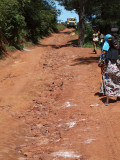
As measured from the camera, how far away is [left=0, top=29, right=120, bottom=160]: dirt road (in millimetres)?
3752

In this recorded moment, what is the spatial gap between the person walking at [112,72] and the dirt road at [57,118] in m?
A: 0.36

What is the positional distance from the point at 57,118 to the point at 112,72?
70.9 inches

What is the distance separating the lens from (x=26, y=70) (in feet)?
37.8

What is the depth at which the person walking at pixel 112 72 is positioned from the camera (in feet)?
19.0

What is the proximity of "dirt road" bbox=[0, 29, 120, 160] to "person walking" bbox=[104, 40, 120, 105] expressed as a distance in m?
0.36

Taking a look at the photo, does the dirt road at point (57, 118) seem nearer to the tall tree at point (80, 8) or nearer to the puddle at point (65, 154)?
the puddle at point (65, 154)

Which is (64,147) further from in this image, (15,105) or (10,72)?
(10,72)

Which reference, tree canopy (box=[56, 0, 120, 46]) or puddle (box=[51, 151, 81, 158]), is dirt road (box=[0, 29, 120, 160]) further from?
tree canopy (box=[56, 0, 120, 46])

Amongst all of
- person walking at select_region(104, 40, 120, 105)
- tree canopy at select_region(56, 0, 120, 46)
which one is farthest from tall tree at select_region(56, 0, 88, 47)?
person walking at select_region(104, 40, 120, 105)

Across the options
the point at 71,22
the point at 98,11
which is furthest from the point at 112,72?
the point at 71,22

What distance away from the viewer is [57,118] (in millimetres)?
5637

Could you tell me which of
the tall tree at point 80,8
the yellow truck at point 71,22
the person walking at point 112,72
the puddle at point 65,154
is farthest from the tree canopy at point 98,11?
A: the yellow truck at point 71,22

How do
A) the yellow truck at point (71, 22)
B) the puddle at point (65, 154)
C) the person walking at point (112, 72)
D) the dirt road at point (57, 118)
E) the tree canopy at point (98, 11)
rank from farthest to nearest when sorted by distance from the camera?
the yellow truck at point (71, 22)
the tree canopy at point (98, 11)
the person walking at point (112, 72)
the dirt road at point (57, 118)
the puddle at point (65, 154)

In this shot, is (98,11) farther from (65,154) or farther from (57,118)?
(65,154)
